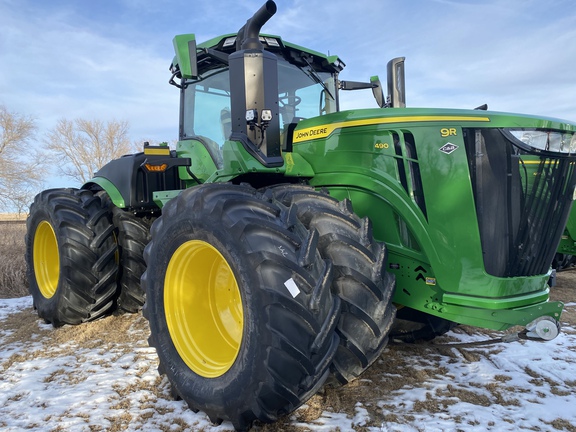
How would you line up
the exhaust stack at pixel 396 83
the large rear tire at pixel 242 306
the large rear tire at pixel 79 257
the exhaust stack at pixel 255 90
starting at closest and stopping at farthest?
the large rear tire at pixel 242 306 < the exhaust stack at pixel 255 90 < the exhaust stack at pixel 396 83 < the large rear tire at pixel 79 257

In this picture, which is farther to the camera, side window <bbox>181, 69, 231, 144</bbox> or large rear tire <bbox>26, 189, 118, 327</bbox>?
large rear tire <bbox>26, 189, 118, 327</bbox>

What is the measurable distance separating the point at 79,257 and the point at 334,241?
288 cm

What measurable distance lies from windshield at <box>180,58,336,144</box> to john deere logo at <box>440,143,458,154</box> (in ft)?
4.99

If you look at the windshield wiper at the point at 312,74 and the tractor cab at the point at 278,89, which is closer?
the tractor cab at the point at 278,89

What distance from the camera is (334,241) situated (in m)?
2.49

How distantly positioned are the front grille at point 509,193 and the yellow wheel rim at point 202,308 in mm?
1524

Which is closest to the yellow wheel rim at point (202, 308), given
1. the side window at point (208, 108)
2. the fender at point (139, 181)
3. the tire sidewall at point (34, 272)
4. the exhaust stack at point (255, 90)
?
the exhaust stack at point (255, 90)

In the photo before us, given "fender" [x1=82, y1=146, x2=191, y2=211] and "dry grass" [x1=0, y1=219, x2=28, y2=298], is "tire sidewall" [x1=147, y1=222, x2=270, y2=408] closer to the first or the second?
"fender" [x1=82, y1=146, x2=191, y2=211]

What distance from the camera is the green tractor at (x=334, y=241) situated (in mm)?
2225

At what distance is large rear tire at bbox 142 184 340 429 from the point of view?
215 centimetres

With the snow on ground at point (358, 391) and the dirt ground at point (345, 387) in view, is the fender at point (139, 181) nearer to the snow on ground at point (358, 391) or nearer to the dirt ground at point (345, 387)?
the dirt ground at point (345, 387)

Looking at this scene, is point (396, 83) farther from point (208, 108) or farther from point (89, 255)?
point (89, 255)

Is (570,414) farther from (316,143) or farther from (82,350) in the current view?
(82,350)

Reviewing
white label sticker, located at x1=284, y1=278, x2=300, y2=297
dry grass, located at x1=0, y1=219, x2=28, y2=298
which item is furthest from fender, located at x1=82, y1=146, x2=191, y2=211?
dry grass, located at x1=0, y1=219, x2=28, y2=298
